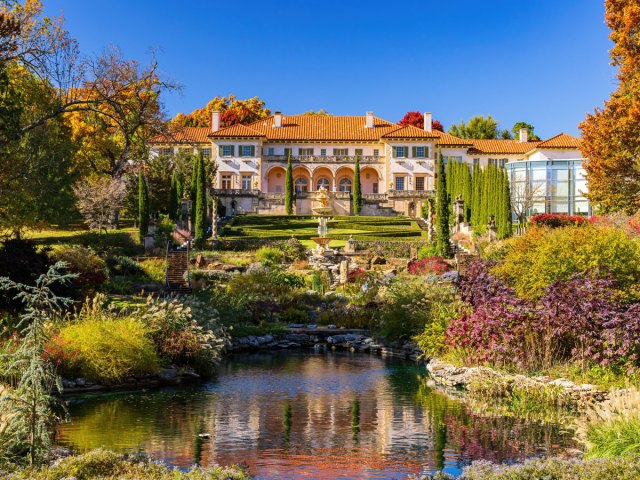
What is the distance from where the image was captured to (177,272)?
96.3 ft

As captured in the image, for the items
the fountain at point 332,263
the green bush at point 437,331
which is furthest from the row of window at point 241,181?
the green bush at point 437,331

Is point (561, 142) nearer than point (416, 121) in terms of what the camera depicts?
Yes

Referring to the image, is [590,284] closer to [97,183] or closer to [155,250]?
[155,250]

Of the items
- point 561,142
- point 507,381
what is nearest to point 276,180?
point 561,142

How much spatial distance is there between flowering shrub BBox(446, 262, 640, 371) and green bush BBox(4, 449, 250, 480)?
6.92 metres

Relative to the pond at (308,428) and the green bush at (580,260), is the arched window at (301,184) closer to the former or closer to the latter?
the green bush at (580,260)

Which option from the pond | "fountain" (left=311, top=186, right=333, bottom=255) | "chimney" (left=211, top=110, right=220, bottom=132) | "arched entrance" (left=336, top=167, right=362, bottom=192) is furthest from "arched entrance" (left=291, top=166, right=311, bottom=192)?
the pond

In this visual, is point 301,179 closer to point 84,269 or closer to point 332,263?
point 332,263

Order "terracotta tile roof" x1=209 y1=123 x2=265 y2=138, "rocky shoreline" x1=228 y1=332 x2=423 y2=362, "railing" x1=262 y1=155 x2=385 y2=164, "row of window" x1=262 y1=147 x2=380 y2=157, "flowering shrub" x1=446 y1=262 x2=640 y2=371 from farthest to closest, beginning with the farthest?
"row of window" x1=262 y1=147 x2=380 y2=157 < "railing" x1=262 y1=155 x2=385 y2=164 < "terracotta tile roof" x1=209 y1=123 x2=265 y2=138 < "rocky shoreline" x1=228 y1=332 x2=423 y2=362 < "flowering shrub" x1=446 y1=262 x2=640 y2=371

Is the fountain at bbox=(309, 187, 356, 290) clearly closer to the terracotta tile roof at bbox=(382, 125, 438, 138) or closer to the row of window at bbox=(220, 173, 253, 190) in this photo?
the row of window at bbox=(220, 173, 253, 190)

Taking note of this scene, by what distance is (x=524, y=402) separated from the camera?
11.4 metres

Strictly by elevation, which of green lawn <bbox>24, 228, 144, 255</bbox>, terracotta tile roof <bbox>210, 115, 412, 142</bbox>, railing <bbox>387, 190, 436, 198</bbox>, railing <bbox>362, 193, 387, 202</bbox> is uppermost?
terracotta tile roof <bbox>210, 115, 412, 142</bbox>

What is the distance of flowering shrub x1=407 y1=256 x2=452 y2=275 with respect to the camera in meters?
29.5

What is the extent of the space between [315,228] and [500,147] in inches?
1094
